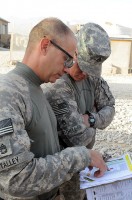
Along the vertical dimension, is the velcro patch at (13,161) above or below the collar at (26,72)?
below

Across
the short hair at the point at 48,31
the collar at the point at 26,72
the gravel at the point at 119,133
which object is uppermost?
the short hair at the point at 48,31

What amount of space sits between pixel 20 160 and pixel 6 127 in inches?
6.3

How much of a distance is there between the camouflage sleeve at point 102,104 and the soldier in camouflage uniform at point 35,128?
0.84 m

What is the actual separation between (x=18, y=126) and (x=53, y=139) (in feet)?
1.32

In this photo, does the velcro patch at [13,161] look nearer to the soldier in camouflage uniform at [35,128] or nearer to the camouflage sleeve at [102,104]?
the soldier in camouflage uniform at [35,128]

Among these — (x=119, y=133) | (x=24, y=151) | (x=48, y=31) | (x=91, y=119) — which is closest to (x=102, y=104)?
(x=91, y=119)

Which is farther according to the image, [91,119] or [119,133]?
[119,133]

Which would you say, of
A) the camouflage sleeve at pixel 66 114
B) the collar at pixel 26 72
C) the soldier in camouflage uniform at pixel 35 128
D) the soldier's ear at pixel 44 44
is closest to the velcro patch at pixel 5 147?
the soldier in camouflage uniform at pixel 35 128

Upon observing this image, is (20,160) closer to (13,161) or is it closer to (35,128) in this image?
(13,161)

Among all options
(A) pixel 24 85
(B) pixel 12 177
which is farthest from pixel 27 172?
(A) pixel 24 85

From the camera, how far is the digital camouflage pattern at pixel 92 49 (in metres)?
2.39

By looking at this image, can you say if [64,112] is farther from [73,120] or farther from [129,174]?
[129,174]

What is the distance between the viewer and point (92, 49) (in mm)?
2395

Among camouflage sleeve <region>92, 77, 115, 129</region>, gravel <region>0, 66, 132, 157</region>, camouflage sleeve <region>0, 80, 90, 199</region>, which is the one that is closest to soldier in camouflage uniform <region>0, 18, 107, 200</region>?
camouflage sleeve <region>0, 80, 90, 199</region>
